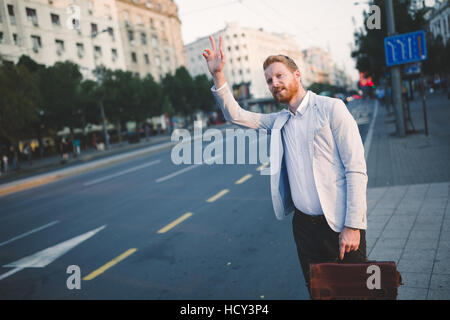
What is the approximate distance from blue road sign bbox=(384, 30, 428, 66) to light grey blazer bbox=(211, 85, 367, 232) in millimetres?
11530

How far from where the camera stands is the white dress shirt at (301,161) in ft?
7.83

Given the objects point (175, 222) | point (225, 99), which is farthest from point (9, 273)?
point (225, 99)

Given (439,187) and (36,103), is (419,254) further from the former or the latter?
(36,103)

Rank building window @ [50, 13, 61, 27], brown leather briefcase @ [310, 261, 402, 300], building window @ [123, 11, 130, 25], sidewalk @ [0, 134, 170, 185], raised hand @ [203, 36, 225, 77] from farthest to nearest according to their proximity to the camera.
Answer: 1. building window @ [123, 11, 130, 25]
2. sidewalk @ [0, 134, 170, 185]
3. building window @ [50, 13, 61, 27]
4. raised hand @ [203, 36, 225, 77]
5. brown leather briefcase @ [310, 261, 402, 300]

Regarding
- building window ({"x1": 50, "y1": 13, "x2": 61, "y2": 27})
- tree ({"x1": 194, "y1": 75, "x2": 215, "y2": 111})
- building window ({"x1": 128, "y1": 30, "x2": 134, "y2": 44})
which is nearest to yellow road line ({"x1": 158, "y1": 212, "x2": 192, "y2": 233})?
building window ({"x1": 50, "y1": 13, "x2": 61, "y2": 27})

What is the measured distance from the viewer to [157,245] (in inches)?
226

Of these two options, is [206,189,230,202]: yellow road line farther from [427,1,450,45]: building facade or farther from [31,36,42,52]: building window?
[427,1,450,45]: building facade

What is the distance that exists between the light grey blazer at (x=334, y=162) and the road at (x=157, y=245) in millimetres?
1700

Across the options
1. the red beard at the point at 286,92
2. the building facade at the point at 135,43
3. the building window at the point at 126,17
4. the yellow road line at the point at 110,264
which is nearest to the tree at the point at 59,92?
the building facade at the point at 135,43

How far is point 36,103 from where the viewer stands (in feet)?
68.0

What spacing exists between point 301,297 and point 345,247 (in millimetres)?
1639

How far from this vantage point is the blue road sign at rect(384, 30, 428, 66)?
12.0m
